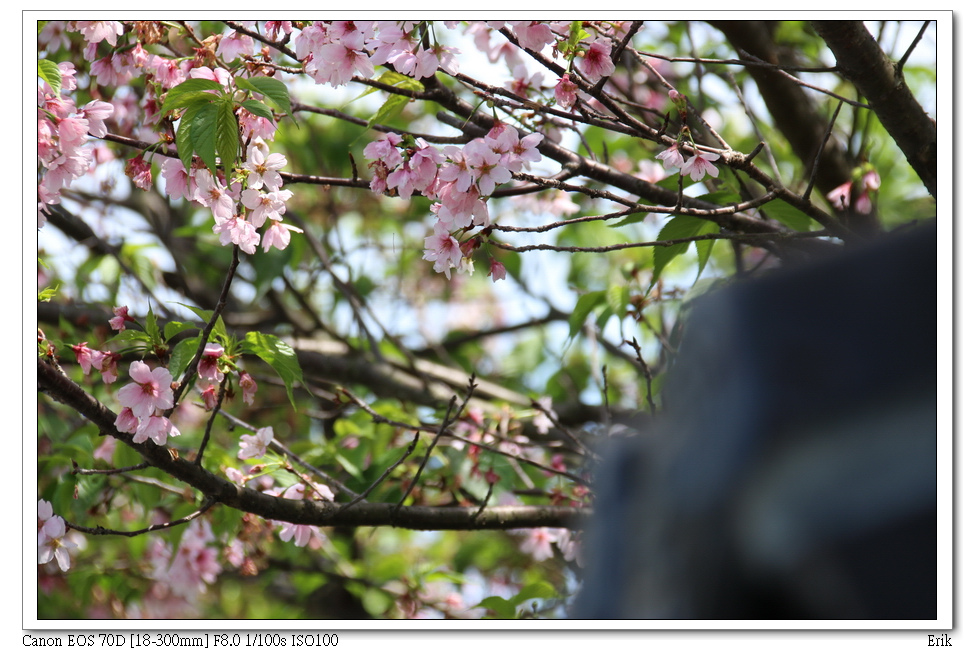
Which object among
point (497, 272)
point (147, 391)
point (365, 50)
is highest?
point (365, 50)

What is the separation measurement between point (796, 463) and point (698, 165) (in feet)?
1.97

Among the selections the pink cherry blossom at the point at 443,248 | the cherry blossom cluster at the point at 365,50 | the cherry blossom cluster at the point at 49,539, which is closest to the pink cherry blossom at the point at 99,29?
the cherry blossom cluster at the point at 365,50

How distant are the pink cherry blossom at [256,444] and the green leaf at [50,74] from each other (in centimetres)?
64

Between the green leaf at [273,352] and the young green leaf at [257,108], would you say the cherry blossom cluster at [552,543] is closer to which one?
the green leaf at [273,352]

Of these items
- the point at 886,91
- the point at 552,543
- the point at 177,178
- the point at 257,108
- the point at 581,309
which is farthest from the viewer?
the point at 552,543

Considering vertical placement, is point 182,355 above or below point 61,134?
below

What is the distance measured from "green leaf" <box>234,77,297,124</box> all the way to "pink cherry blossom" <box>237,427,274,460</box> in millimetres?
575

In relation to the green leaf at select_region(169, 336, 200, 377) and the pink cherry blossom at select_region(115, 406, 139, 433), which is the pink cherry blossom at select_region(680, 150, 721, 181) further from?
the pink cherry blossom at select_region(115, 406, 139, 433)

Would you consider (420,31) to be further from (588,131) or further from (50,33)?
(588,131)

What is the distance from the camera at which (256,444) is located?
137 centimetres

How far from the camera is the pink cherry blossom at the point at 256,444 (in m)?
1.36

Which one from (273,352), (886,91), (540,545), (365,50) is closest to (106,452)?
(273,352)

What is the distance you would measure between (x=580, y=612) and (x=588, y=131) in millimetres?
1421

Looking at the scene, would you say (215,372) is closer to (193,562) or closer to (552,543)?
(193,562)
